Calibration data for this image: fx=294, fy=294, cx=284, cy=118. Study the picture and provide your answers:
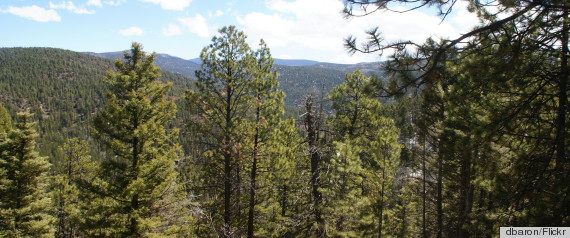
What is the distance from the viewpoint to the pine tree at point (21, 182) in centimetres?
1430

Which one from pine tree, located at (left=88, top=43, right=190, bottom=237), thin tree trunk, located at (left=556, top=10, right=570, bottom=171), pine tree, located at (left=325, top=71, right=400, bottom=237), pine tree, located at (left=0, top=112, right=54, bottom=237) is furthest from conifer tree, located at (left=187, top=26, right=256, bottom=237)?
pine tree, located at (left=0, top=112, right=54, bottom=237)

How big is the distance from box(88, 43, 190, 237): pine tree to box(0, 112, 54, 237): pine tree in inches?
278

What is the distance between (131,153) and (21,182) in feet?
29.4

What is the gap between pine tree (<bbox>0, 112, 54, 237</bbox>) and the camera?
1430cm

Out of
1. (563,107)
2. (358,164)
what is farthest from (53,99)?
(563,107)

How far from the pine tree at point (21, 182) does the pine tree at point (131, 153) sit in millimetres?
7069

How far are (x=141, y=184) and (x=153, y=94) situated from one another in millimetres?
3244

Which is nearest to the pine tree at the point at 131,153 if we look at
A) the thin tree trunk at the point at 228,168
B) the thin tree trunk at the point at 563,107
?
the thin tree trunk at the point at 228,168

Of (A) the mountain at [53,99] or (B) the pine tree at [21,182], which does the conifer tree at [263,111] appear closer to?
(B) the pine tree at [21,182]

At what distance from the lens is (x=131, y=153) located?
418 inches

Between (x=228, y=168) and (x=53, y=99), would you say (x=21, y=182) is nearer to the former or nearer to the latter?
(x=228, y=168)

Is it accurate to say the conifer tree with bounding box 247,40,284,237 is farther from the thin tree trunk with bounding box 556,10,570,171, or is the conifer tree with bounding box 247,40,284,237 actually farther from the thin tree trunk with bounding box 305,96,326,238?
the thin tree trunk with bounding box 556,10,570,171

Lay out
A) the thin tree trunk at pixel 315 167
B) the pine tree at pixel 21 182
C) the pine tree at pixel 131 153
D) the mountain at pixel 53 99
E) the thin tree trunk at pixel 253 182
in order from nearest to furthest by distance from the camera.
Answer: the thin tree trunk at pixel 315 167 → the thin tree trunk at pixel 253 182 → the pine tree at pixel 131 153 → the pine tree at pixel 21 182 → the mountain at pixel 53 99

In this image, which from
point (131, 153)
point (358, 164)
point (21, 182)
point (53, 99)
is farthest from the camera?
point (53, 99)
